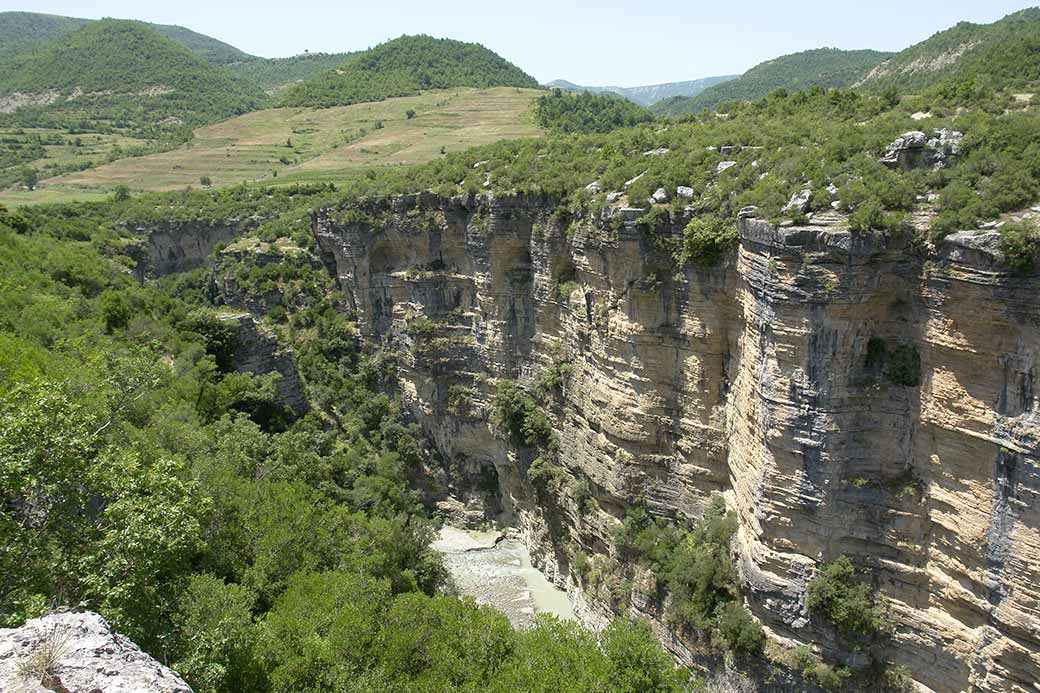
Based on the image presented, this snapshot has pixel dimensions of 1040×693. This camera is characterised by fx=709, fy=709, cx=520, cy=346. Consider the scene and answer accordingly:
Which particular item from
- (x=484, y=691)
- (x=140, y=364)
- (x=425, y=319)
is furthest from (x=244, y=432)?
(x=484, y=691)

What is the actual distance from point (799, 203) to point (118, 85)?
4794 inches

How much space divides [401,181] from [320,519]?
21.5 meters

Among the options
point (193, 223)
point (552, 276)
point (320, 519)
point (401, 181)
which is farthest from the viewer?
point (193, 223)

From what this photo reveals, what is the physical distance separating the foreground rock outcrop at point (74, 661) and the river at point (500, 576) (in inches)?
817

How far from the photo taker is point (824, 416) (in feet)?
56.2

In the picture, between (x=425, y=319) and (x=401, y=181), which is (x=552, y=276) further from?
(x=401, y=181)

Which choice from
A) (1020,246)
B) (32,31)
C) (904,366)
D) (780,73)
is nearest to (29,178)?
(904,366)

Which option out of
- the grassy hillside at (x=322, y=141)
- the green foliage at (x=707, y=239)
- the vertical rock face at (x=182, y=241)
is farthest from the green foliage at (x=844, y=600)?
the grassy hillside at (x=322, y=141)

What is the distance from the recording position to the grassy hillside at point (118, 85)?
4001 inches

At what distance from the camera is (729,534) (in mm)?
21156

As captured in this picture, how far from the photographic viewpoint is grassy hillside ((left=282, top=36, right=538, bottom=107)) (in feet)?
327

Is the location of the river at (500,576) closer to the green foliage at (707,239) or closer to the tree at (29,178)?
the green foliage at (707,239)

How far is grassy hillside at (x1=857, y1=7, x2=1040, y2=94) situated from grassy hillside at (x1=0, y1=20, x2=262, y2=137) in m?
88.3

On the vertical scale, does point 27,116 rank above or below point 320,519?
above
